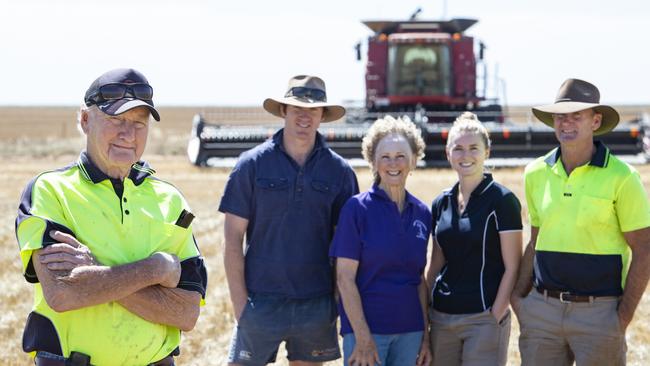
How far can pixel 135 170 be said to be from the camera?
3.01 m

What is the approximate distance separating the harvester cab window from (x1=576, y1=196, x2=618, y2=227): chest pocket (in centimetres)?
1445

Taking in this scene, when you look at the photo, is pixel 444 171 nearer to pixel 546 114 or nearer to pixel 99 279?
pixel 546 114

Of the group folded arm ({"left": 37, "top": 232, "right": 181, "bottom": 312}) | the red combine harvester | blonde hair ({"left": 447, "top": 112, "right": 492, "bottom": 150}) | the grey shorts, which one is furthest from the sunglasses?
the red combine harvester

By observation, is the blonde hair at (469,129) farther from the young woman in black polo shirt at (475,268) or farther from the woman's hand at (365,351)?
the woman's hand at (365,351)

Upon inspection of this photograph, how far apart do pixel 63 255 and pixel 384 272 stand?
1.78 metres

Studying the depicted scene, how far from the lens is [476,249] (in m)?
4.08

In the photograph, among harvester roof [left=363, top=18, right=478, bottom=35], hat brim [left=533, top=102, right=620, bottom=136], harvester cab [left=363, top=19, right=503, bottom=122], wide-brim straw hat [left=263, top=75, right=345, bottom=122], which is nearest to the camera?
hat brim [left=533, top=102, right=620, bottom=136]

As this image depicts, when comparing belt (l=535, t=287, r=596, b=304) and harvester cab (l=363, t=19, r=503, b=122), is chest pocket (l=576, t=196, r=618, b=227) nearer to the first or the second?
belt (l=535, t=287, r=596, b=304)

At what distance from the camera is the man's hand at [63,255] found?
266 cm

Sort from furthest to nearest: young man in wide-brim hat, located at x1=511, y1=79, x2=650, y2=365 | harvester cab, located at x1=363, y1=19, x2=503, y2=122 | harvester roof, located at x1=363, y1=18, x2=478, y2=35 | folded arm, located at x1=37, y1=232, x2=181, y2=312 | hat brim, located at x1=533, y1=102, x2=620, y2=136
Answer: harvester roof, located at x1=363, y1=18, x2=478, y2=35 → harvester cab, located at x1=363, y1=19, x2=503, y2=122 → hat brim, located at x1=533, y1=102, x2=620, y2=136 → young man in wide-brim hat, located at x1=511, y1=79, x2=650, y2=365 → folded arm, located at x1=37, y1=232, x2=181, y2=312

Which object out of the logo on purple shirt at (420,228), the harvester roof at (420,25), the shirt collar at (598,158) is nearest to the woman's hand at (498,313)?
the logo on purple shirt at (420,228)

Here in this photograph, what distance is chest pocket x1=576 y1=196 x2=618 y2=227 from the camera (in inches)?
155

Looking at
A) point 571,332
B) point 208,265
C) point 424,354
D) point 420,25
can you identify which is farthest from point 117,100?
point 420,25

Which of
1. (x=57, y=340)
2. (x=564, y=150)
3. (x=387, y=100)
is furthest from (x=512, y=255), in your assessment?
(x=387, y=100)
